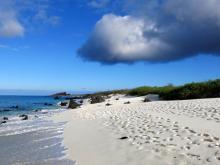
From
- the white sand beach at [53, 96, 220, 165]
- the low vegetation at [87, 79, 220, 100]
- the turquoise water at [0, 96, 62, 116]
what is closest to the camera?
the white sand beach at [53, 96, 220, 165]

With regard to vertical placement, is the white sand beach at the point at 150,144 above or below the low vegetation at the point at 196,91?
below

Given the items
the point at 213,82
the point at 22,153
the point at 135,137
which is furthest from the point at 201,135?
the point at 213,82

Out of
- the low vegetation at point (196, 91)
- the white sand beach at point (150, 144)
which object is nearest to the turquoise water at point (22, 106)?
the low vegetation at point (196, 91)

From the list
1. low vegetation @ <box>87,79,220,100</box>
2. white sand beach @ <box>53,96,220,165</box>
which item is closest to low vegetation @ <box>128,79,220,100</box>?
low vegetation @ <box>87,79,220,100</box>

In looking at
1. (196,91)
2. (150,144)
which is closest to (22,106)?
(196,91)

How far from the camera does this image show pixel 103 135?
14.2m

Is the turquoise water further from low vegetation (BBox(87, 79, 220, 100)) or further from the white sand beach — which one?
the white sand beach

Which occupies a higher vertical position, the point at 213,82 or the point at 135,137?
the point at 213,82

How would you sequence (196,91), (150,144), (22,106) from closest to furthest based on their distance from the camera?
1. (150,144)
2. (196,91)
3. (22,106)

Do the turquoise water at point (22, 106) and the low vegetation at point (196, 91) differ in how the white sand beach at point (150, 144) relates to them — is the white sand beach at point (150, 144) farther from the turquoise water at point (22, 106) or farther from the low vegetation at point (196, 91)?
the turquoise water at point (22, 106)

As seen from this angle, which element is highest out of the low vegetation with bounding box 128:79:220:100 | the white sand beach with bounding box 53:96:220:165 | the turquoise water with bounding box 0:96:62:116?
the low vegetation with bounding box 128:79:220:100

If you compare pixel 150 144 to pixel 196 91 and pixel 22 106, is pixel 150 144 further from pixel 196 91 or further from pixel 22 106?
pixel 22 106

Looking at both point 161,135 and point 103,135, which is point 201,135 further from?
point 103,135

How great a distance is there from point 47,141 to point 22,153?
2426 mm
